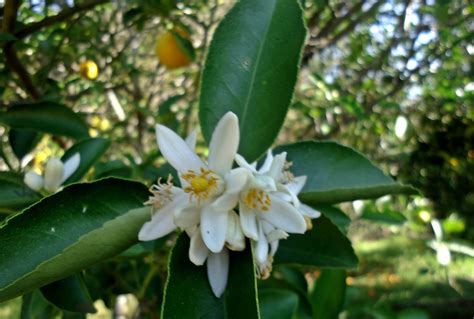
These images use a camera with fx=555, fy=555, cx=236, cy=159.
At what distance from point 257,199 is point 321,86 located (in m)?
1.45

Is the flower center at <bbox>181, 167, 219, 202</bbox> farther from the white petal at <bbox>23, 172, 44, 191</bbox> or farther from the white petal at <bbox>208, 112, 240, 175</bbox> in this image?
the white petal at <bbox>23, 172, 44, 191</bbox>

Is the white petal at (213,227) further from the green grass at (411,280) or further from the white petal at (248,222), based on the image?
the green grass at (411,280)

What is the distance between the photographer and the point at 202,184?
60cm

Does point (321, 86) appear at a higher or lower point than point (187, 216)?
lower

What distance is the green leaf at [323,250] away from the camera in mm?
731

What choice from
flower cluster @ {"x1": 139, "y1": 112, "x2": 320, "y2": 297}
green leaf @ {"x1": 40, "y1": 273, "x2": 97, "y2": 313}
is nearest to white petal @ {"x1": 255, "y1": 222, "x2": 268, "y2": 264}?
flower cluster @ {"x1": 139, "y1": 112, "x2": 320, "y2": 297}

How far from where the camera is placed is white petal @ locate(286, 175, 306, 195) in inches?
26.2

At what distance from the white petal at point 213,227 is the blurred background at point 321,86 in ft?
1.23

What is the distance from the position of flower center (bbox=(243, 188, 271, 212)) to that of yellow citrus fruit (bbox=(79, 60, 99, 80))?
3.60 feet

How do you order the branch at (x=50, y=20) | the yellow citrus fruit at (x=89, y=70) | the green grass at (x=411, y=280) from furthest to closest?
1. the green grass at (x=411, y=280)
2. the yellow citrus fruit at (x=89, y=70)
3. the branch at (x=50, y=20)

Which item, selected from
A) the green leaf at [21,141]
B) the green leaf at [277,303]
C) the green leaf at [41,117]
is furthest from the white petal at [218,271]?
the green leaf at [21,141]

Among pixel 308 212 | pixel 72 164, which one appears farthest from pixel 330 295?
pixel 72 164

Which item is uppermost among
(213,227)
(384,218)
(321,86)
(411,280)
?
(213,227)

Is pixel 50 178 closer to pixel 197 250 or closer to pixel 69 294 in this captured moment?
pixel 69 294
